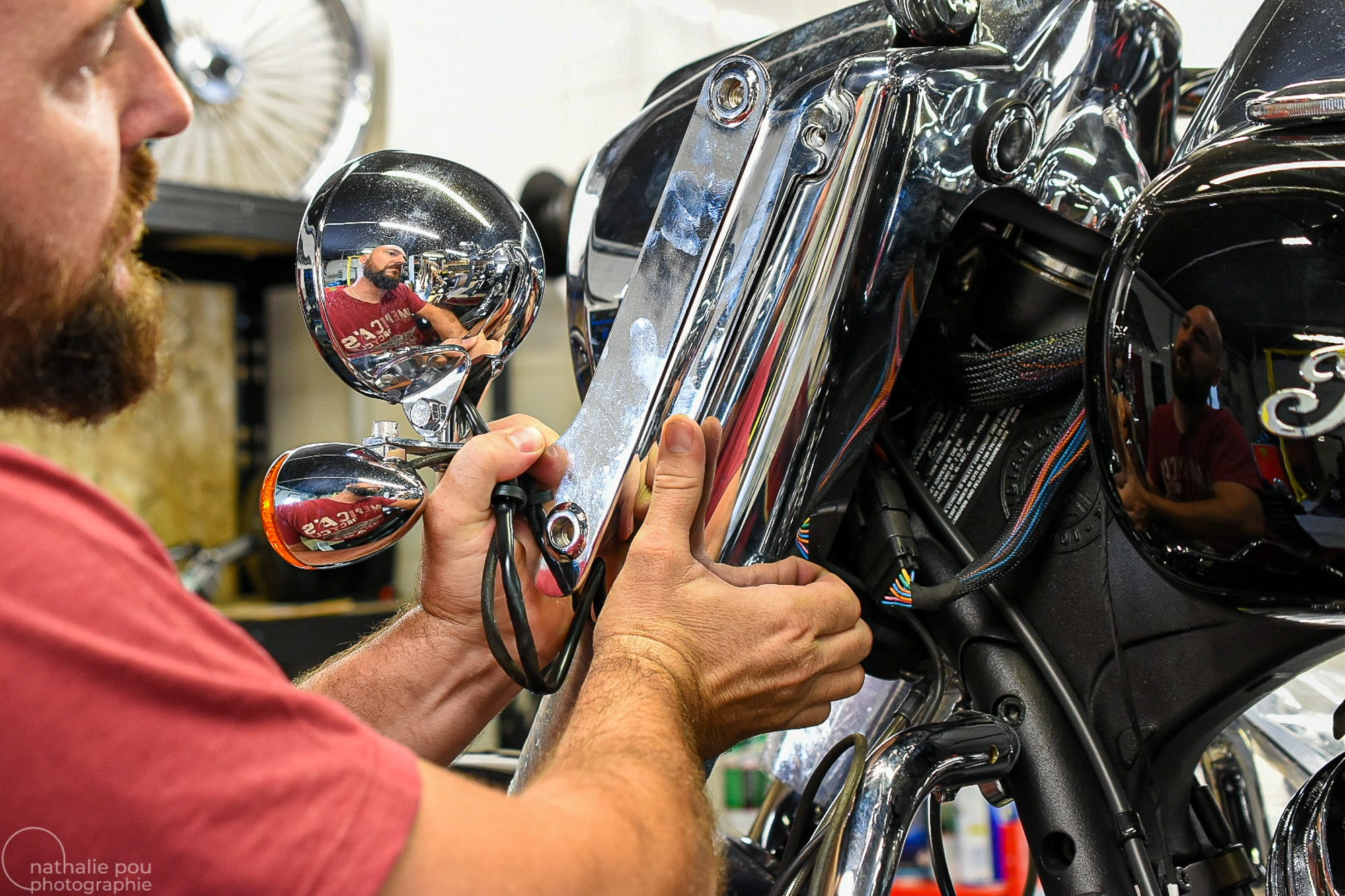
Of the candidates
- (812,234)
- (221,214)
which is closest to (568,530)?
(812,234)

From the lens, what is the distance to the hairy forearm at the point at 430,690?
893 mm

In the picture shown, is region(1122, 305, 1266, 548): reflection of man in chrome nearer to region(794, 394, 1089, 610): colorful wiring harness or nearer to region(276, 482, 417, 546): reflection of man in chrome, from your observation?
region(794, 394, 1089, 610): colorful wiring harness

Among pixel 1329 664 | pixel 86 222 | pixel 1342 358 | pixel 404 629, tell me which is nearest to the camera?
pixel 1342 358

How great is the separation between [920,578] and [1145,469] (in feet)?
0.65

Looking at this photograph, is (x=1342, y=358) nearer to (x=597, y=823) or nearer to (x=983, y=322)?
(x=983, y=322)

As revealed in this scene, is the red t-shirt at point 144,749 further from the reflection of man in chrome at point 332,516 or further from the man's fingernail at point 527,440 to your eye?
the man's fingernail at point 527,440

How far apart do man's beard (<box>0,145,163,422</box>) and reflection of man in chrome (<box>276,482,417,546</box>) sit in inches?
6.2

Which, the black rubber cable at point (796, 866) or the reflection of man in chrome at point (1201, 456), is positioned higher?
the reflection of man in chrome at point (1201, 456)

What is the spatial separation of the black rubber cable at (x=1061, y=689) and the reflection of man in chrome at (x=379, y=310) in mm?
296

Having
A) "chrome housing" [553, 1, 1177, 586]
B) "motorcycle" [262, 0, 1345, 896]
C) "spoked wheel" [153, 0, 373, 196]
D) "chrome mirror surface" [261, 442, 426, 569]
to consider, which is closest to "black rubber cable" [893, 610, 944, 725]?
"motorcycle" [262, 0, 1345, 896]

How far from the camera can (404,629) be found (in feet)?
3.00

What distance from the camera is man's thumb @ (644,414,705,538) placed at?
693 millimetres

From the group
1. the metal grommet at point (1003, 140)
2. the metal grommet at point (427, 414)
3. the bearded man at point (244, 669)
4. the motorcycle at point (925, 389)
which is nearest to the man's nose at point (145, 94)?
the bearded man at point (244, 669)

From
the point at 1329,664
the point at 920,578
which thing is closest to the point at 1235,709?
the point at 920,578
